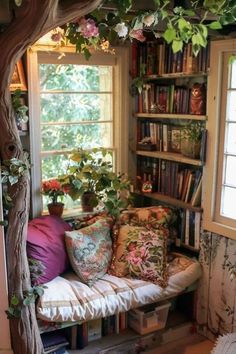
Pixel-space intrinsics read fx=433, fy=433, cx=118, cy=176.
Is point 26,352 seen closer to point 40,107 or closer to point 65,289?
point 65,289

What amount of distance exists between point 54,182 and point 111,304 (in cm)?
96

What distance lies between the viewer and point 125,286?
2836mm

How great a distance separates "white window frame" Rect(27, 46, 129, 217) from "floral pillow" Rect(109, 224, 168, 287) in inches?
26.4

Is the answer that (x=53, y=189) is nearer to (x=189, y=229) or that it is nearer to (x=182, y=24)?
(x=189, y=229)

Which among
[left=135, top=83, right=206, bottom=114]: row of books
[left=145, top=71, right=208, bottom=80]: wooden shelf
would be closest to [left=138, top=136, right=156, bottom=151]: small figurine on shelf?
[left=135, top=83, right=206, bottom=114]: row of books

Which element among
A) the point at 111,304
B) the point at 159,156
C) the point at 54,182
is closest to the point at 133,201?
the point at 159,156

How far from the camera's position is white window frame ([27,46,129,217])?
2990mm

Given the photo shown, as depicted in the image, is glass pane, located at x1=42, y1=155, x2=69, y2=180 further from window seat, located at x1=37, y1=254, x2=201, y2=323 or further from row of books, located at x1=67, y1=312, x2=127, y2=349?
row of books, located at x1=67, y1=312, x2=127, y2=349

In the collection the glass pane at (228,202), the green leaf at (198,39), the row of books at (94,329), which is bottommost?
the row of books at (94,329)

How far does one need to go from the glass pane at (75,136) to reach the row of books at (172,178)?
1.20 ft

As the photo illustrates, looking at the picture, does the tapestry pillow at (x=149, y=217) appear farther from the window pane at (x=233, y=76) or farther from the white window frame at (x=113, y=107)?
the window pane at (x=233, y=76)

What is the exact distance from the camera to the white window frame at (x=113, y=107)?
2990 millimetres

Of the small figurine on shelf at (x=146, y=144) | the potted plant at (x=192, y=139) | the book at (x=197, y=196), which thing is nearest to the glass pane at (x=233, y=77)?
the potted plant at (x=192, y=139)

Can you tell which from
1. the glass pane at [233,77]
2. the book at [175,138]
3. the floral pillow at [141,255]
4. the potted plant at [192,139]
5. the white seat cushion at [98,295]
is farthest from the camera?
the book at [175,138]
